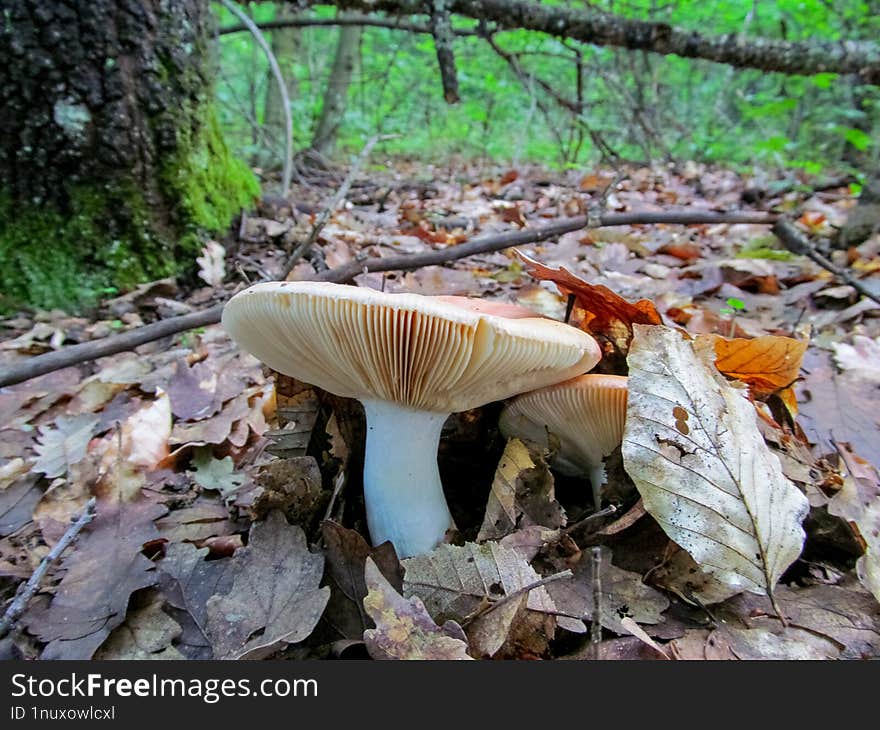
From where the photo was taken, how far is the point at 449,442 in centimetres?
200

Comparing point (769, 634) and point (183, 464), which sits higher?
point (769, 634)

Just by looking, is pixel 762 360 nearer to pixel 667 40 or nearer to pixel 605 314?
pixel 605 314

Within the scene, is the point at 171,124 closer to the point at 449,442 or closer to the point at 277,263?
the point at 277,263

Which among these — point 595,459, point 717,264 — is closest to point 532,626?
point 595,459

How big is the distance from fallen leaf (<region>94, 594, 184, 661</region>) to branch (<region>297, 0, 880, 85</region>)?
13.7 feet

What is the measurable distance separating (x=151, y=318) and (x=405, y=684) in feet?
9.21

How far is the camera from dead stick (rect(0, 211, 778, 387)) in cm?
225

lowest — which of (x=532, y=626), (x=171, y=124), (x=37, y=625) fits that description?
(x=37, y=625)

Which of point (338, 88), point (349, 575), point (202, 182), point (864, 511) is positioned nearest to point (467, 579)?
point (349, 575)

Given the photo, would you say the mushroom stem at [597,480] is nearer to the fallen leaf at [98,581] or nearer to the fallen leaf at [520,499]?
the fallen leaf at [520,499]

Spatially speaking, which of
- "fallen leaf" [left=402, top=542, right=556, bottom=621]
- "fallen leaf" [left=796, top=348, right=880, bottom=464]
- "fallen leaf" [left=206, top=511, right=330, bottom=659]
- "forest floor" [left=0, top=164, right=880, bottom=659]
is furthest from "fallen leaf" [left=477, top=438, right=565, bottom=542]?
"fallen leaf" [left=796, top=348, right=880, bottom=464]

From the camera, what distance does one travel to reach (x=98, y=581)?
1.53m

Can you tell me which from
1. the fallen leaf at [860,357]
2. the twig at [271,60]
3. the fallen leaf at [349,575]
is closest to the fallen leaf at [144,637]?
the fallen leaf at [349,575]

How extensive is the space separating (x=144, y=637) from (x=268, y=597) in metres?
0.29
